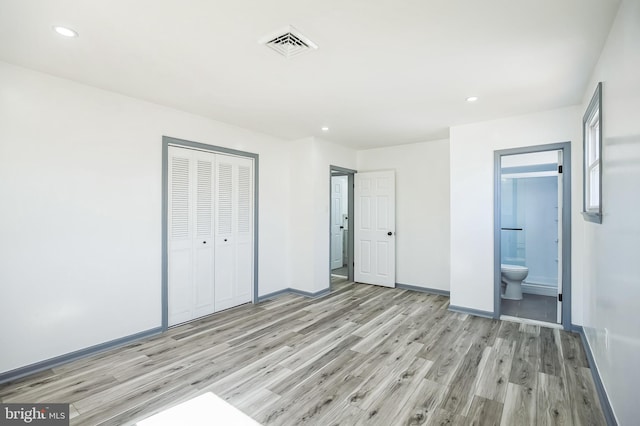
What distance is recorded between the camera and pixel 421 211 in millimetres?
5219

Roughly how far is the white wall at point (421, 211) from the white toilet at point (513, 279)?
0.93m

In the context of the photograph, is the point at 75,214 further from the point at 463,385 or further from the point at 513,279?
the point at 513,279

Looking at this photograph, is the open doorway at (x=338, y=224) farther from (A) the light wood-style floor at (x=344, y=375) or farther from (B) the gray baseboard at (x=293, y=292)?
(A) the light wood-style floor at (x=344, y=375)

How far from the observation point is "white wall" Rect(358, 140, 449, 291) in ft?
16.4

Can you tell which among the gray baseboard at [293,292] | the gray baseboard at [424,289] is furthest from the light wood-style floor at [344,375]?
the gray baseboard at [424,289]

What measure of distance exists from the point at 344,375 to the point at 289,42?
2.67 metres


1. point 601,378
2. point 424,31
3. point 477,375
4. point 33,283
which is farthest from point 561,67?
point 33,283

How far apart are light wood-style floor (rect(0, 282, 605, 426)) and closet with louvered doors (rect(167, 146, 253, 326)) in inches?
14.7

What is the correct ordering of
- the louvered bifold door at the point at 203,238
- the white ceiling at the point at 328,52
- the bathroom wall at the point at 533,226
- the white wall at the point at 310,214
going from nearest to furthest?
the white ceiling at the point at 328,52, the louvered bifold door at the point at 203,238, the white wall at the point at 310,214, the bathroom wall at the point at 533,226

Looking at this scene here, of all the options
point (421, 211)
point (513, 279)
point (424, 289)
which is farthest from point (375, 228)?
point (513, 279)

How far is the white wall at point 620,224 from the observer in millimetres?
1563

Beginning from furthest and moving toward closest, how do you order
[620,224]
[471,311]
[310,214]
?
[310,214]
[471,311]
[620,224]

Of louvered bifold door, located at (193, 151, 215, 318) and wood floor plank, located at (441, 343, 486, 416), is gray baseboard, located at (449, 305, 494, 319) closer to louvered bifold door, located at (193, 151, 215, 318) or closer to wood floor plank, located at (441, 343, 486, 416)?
wood floor plank, located at (441, 343, 486, 416)

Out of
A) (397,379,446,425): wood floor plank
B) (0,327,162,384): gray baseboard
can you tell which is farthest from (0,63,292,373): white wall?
(397,379,446,425): wood floor plank
